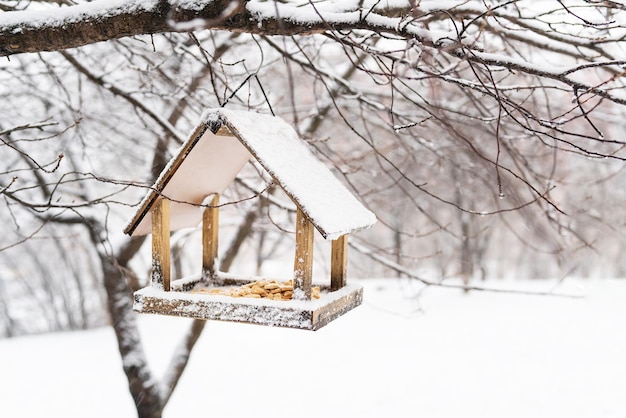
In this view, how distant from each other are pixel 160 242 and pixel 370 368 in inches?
270

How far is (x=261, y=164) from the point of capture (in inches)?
87.3

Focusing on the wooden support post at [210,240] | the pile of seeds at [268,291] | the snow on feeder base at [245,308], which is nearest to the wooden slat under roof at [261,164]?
the wooden support post at [210,240]

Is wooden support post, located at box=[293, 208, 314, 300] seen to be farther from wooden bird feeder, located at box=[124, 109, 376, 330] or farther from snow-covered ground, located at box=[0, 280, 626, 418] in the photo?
snow-covered ground, located at box=[0, 280, 626, 418]

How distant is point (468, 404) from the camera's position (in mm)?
7562

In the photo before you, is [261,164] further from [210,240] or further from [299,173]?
[210,240]

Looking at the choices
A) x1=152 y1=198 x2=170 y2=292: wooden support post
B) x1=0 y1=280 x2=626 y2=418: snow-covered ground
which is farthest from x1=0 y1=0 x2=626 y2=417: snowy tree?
x1=0 y1=280 x2=626 y2=418: snow-covered ground

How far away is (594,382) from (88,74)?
24.7 ft

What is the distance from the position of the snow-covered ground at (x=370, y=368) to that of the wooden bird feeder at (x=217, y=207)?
343 centimetres

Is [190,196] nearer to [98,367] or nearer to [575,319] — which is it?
[98,367]

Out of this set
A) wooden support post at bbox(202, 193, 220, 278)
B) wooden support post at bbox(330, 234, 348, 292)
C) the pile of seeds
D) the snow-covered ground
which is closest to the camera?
the pile of seeds

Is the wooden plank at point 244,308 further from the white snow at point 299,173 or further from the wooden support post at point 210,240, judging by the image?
the wooden support post at point 210,240

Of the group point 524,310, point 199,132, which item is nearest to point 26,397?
point 199,132

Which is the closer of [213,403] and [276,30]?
[276,30]

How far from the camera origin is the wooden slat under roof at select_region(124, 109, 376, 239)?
2.19 m
